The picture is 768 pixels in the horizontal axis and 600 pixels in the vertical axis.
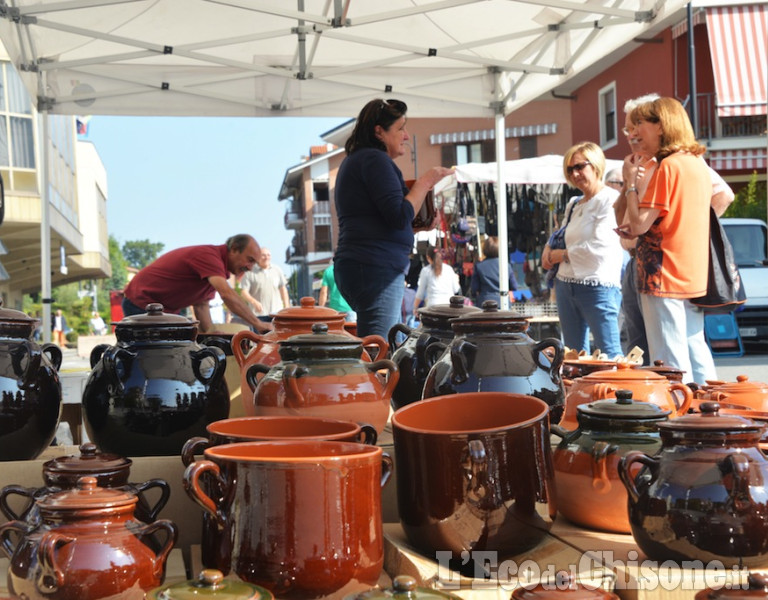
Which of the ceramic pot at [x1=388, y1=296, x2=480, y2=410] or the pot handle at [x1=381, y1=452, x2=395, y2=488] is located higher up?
the ceramic pot at [x1=388, y1=296, x2=480, y2=410]

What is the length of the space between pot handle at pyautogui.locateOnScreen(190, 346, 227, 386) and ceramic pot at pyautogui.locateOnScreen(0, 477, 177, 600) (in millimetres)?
511

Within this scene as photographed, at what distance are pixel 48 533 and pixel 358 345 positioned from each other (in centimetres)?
72

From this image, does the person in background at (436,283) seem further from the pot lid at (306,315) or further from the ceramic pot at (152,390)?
the ceramic pot at (152,390)

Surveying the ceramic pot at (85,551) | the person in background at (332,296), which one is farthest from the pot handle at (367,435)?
the person in background at (332,296)

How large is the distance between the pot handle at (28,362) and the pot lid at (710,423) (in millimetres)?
1085

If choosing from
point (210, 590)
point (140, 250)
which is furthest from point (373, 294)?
point (140, 250)

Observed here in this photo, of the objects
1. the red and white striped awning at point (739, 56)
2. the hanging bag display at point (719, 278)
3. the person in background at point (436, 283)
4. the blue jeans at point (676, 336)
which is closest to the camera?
the blue jeans at point (676, 336)

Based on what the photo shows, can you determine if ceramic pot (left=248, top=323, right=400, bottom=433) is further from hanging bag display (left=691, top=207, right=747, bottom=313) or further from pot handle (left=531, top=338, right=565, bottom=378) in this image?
hanging bag display (left=691, top=207, right=747, bottom=313)

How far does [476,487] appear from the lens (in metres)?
1.25

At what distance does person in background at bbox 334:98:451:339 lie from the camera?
3.52 m

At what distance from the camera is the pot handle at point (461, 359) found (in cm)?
159

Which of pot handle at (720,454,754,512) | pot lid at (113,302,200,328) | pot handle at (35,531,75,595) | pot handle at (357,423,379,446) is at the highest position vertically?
pot lid at (113,302,200,328)

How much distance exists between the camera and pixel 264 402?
1.65m

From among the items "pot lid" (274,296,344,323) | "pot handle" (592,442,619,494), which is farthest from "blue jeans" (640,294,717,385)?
"pot handle" (592,442,619,494)
